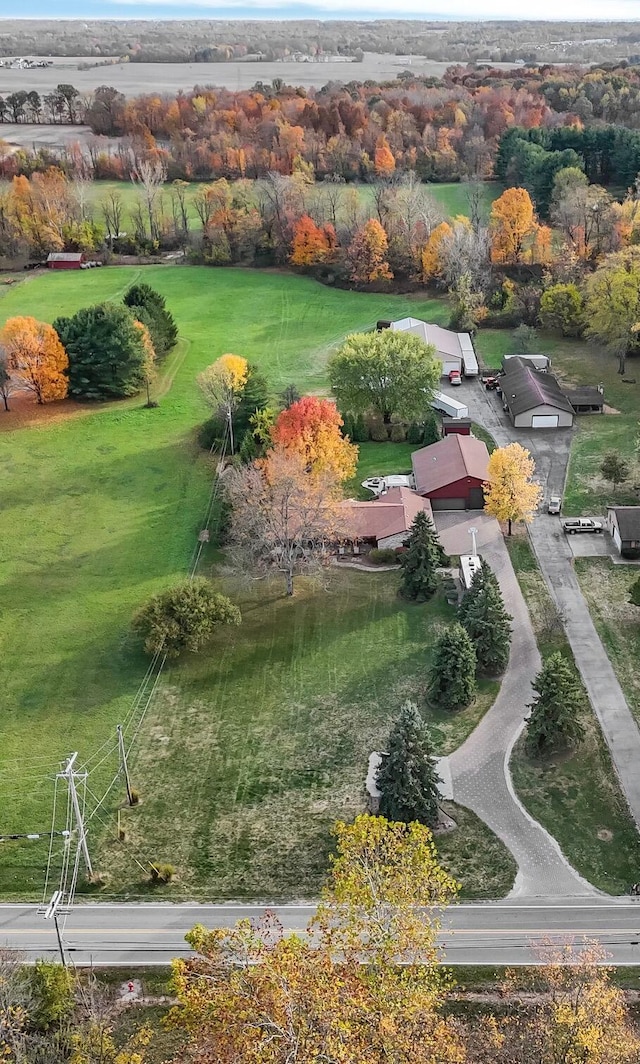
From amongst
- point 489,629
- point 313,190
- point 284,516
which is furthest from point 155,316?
point 489,629

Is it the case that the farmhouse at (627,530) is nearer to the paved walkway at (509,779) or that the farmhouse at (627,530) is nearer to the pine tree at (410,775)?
the paved walkway at (509,779)

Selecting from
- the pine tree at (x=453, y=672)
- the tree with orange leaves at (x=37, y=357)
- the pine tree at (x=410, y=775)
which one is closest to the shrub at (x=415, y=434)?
the pine tree at (x=453, y=672)

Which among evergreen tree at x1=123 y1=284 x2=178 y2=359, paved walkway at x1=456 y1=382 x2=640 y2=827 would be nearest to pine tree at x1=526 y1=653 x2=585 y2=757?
paved walkway at x1=456 y1=382 x2=640 y2=827

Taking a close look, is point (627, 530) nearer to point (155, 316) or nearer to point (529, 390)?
point (529, 390)

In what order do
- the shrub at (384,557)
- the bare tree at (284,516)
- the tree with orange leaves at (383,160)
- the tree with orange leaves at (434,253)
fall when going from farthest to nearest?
the tree with orange leaves at (383,160), the tree with orange leaves at (434,253), the shrub at (384,557), the bare tree at (284,516)

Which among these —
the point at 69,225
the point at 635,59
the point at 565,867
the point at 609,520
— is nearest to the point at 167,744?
the point at 565,867

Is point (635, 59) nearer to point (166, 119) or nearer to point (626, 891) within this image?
point (166, 119)
